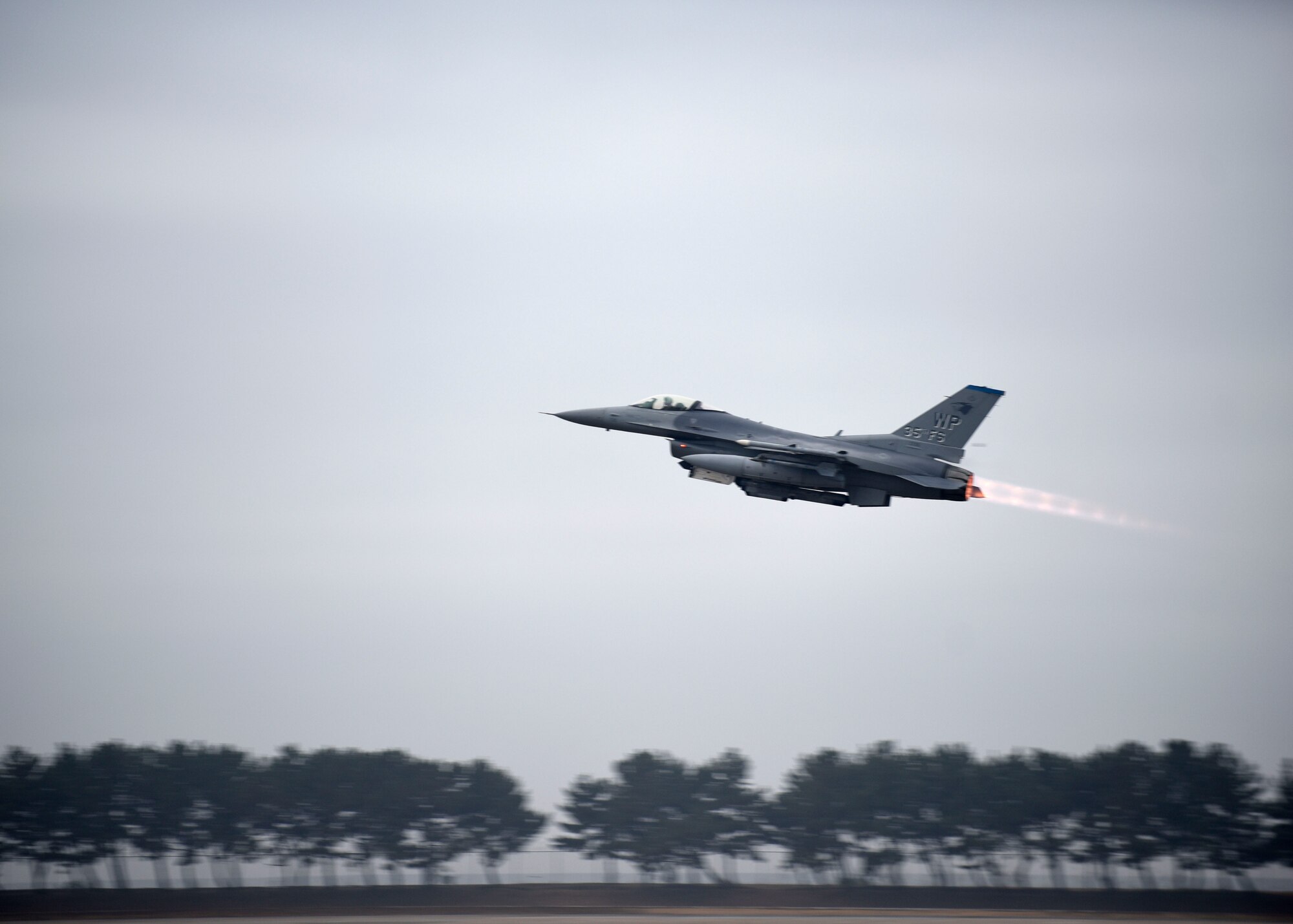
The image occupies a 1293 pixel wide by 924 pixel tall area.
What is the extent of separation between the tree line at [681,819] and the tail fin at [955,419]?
32.7 m

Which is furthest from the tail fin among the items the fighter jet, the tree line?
the tree line

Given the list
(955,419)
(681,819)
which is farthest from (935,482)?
(681,819)

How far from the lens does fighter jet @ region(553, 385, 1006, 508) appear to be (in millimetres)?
55781

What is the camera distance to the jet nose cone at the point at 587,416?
59.2 m

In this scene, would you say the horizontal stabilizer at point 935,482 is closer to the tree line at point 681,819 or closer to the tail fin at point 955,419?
the tail fin at point 955,419

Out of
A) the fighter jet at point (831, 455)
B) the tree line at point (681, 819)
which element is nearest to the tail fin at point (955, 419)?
the fighter jet at point (831, 455)

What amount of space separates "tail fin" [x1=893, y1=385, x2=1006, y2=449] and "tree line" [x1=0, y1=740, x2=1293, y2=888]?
3269 cm

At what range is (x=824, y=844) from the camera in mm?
82812

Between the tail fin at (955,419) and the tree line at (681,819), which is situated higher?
the tail fin at (955,419)

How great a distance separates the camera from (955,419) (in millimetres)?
57156

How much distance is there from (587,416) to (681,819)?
1250 inches

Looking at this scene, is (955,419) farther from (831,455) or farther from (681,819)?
(681,819)

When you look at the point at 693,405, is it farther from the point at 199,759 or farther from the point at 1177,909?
the point at 199,759

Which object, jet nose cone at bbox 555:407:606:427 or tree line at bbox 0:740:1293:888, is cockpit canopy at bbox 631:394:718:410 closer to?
jet nose cone at bbox 555:407:606:427
